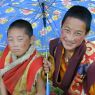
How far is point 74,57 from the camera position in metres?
3.99

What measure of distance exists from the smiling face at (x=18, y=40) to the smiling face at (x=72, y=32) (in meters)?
0.35

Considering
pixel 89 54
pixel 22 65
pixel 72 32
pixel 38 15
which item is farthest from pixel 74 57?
pixel 38 15

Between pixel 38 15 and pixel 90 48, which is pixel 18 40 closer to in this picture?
pixel 38 15

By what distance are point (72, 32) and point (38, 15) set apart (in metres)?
0.62

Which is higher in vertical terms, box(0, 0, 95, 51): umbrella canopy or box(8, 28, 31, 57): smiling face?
box(0, 0, 95, 51): umbrella canopy

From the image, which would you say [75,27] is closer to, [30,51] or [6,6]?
[30,51]

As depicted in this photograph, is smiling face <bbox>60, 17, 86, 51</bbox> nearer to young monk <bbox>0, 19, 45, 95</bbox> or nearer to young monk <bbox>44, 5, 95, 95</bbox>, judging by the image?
young monk <bbox>44, 5, 95, 95</bbox>

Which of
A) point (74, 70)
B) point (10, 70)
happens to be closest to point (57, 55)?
point (74, 70)

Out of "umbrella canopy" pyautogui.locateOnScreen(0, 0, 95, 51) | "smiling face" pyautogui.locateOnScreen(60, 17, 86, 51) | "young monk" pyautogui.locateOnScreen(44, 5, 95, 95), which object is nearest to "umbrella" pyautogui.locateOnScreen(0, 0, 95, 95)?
"umbrella canopy" pyautogui.locateOnScreen(0, 0, 95, 51)

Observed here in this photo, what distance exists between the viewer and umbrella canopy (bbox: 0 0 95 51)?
4297 millimetres

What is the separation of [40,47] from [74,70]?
2.62 ft

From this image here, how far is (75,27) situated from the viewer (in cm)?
382

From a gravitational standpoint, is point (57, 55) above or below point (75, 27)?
below

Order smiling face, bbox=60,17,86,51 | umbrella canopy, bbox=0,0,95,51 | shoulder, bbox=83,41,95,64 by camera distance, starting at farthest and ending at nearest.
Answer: umbrella canopy, bbox=0,0,95,51, shoulder, bbox=83,41,95,64, smiling face, bbox=60,17,86,51
